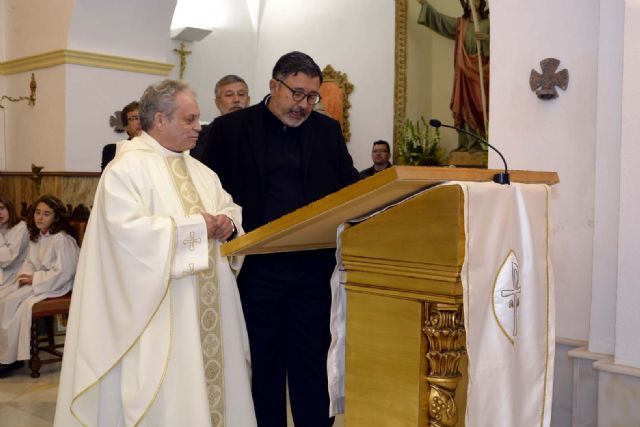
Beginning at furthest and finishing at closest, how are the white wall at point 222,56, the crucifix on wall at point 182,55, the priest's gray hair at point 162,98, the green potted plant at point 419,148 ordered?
the white wall at point 222,56, the crucifix on wall at point 182,55, the green potted plant at point 419,148, the priest's gray hair at point 162,98

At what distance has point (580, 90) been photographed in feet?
12.6

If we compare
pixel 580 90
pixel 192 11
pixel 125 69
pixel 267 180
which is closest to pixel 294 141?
pixel 267 180

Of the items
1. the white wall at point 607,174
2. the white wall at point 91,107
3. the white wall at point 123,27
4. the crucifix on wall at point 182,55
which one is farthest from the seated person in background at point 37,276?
the white wall at point 607,174

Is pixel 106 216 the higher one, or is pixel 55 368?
pixel 106 216

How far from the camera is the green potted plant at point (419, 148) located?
8.81 m

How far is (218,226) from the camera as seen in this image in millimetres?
3074

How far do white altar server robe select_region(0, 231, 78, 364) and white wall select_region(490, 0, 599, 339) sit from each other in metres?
4.07

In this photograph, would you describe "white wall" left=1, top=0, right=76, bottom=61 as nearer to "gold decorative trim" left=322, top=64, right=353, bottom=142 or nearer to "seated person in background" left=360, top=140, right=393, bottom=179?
"gold decorative trim" left=322, top=64, right=353, bottom=142

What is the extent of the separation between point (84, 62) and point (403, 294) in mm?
7544

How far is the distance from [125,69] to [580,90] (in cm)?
635

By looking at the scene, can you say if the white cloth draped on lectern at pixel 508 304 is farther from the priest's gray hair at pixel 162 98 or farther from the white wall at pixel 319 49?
the white wall at pixel 319 49

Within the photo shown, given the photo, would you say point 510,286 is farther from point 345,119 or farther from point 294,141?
point 345,119

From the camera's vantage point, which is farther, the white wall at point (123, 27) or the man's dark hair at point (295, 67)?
the white wall at point (123, 27)

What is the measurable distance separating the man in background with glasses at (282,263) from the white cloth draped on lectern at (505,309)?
0.89 meters
